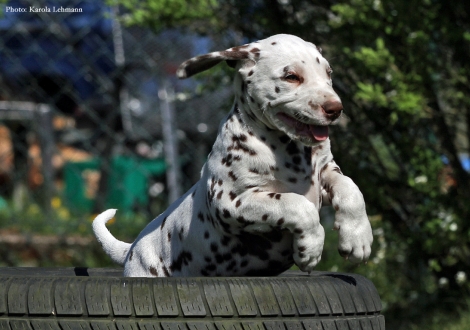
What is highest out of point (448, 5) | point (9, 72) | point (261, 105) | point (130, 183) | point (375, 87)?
point (261, 105)

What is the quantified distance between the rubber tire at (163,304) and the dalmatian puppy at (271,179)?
0.16m

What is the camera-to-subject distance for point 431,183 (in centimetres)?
443

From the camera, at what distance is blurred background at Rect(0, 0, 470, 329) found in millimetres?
4391

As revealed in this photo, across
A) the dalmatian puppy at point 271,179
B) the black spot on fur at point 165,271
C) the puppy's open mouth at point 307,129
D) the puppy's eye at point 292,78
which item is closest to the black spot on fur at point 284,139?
the dalmatian puppy at point 271,179

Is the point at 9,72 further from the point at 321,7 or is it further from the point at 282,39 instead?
the point at 282,39

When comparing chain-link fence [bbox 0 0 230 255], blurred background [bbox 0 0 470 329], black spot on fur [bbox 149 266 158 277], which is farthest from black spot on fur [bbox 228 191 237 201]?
chain-link fence [bbox 0 0 230 255]

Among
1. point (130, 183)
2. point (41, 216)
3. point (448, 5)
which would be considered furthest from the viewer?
point (130, 183)

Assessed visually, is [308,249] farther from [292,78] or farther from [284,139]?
[292,78]

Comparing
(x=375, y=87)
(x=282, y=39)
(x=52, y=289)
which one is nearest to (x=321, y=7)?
(x=375, y=87)

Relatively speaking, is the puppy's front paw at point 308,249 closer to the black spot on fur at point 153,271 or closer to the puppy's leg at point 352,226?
the puppy's leg at point 352,226

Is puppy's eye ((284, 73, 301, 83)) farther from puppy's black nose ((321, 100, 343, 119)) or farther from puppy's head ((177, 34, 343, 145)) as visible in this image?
puppy's black nose ((321, 100, 343, 119))

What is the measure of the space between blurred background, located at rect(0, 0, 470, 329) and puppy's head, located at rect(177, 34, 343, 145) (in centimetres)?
156

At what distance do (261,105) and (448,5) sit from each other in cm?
210

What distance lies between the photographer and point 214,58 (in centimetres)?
272
